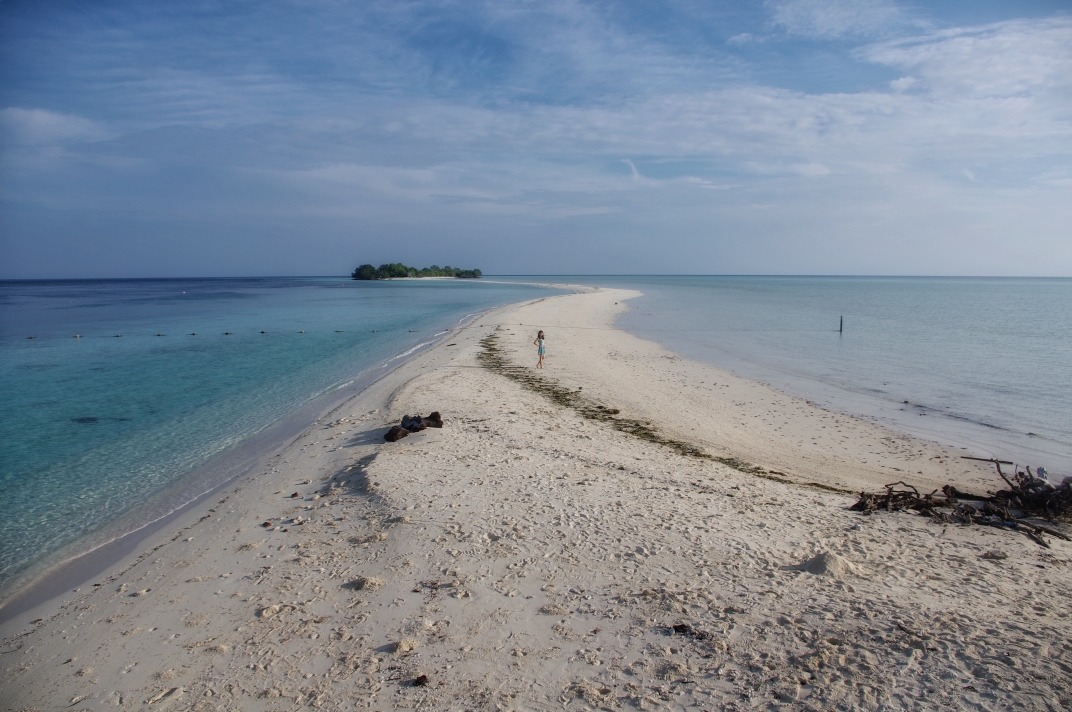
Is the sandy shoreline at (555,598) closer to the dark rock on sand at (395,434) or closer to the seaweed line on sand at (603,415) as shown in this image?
the seaweed line on sand at (603,415)

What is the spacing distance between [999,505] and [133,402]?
63.0 feet

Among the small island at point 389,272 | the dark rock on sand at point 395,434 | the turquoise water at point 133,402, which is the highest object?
the small island at point 389,272

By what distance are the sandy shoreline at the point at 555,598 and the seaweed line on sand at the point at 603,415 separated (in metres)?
0.18

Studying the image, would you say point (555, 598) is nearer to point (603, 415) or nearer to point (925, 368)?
point (603, 415)

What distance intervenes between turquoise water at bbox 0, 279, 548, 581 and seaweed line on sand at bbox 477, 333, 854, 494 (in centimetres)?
567

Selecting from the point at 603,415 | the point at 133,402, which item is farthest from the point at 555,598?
the point at 133,402

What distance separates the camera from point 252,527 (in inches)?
291

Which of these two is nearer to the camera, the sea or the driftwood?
the driftwood

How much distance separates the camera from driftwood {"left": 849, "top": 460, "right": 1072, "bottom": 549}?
702 cm

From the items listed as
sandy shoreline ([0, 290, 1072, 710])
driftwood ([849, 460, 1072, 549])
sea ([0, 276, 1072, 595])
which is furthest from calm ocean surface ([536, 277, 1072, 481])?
sandy shoreline ([0, 290, 1072, 710])

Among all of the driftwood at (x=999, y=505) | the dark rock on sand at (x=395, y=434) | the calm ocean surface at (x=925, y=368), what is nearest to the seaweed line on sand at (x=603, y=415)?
the driftwood at (x=999, y=505)

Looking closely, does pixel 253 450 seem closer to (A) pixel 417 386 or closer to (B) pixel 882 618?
(A) pixel 417 386

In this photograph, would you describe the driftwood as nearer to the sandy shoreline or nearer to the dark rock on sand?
the sandy shoreline

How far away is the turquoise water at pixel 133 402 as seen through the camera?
8656 millimetres
